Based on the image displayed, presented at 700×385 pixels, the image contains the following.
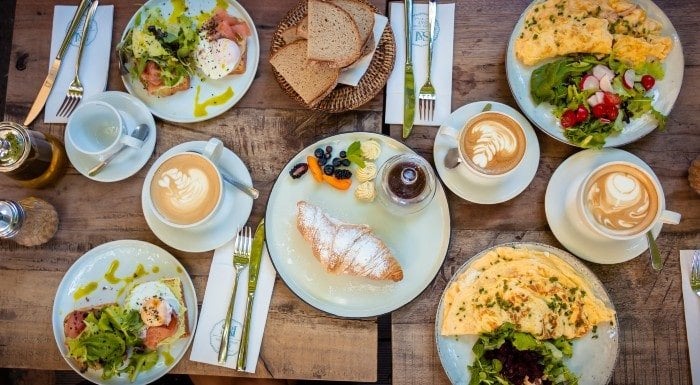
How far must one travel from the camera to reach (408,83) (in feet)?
5.65

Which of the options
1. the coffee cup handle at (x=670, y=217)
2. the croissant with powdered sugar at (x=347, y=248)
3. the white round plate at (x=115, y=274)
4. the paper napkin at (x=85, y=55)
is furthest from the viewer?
the paper napkin at (x=85, y=55)

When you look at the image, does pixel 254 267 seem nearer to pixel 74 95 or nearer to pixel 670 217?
pixel 74 95

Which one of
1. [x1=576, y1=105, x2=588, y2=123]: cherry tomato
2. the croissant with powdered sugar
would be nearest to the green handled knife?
the croissant with powdered sugar

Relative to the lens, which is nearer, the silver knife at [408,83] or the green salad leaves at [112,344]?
the green salad leaves at [112,344]

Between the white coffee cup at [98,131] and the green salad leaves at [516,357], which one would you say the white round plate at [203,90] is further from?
the green salad leaves at [516,357]

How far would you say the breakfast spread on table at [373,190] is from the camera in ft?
5.11

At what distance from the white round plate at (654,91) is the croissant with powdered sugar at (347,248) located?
59cm

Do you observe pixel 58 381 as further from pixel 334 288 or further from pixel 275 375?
pixel 334 288

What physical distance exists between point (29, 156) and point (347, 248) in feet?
3.18

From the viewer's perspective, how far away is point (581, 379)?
1554mm

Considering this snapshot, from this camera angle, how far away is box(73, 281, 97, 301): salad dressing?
5.57 ft

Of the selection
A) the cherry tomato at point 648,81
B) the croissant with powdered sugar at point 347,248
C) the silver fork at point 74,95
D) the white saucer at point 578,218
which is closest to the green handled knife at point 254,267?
the croissant with powdered sugar at point 347,248

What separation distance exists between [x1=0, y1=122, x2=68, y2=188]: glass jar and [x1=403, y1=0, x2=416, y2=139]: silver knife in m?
1.07

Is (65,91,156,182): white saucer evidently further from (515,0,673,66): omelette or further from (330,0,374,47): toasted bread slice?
(515,0,673,66): omelette
